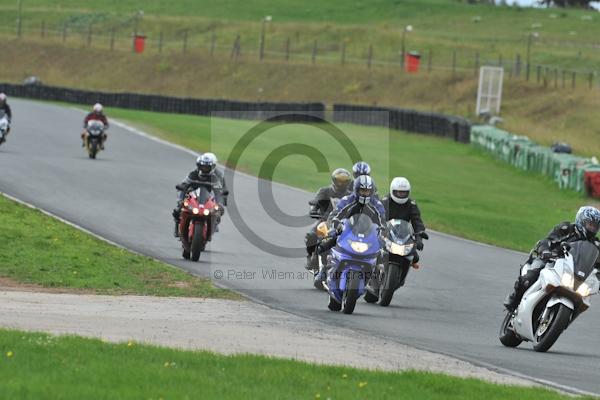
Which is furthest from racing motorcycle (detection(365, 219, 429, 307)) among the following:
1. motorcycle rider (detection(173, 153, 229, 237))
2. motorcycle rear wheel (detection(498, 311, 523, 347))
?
motorcycle rider (detection(173, 153, 229, 237))

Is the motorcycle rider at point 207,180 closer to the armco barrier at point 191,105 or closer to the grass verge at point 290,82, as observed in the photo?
the grass verge at point 290,82

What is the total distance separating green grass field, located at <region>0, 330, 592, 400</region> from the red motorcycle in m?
8.18

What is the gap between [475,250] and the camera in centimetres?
2362

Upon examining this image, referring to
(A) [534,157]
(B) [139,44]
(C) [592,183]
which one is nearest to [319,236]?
(C) [592,183]

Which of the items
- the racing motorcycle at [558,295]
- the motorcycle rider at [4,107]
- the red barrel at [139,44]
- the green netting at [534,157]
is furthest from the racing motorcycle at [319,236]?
the red barrel at [139,44]

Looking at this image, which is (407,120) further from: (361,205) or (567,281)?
(567,281)

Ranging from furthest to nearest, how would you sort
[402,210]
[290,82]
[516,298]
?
[290,82], [402,210], [516,298]

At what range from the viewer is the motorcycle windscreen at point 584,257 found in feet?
43.8

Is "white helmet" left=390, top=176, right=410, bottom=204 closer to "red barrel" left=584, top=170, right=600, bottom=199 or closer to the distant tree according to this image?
"red barrel" left=584, top=170, right=600, bottom=199

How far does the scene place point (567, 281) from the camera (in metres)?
13.3

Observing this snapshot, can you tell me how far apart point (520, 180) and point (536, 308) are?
25657mm

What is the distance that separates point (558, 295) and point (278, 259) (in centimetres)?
818

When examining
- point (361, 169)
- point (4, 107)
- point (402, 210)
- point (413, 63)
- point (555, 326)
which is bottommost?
point (555, 326)

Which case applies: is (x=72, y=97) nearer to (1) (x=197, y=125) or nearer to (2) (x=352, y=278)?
(1) (x=197, y=125)
